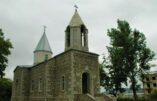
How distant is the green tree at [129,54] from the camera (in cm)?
2270

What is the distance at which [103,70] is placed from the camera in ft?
96.1

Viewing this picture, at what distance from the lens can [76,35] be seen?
17297 millimetres

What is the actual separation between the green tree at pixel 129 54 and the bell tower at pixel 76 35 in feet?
26.1

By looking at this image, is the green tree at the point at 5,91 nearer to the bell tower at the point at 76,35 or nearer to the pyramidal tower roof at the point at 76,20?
the bell tower at the point at 76,35

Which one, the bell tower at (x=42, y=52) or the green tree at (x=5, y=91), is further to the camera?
the green tree at (x=5, y=91)

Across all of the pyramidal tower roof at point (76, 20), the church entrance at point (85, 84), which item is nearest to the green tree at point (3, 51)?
the pyramidal tower roof at point (76, 20)

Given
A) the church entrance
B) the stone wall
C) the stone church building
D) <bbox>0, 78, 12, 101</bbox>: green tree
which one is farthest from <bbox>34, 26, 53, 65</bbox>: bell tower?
the church entrance

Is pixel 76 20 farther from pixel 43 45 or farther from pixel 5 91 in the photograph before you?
pixel 5 91

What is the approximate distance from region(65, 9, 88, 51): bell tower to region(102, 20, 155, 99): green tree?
7941mm

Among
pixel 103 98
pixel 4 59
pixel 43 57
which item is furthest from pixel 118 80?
pixel 4 59

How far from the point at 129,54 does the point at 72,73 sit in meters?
12.3

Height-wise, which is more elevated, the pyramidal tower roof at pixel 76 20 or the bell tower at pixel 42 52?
the pyramidal tower roof at pixel 76 20

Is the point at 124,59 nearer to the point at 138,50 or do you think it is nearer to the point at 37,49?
the point at 138,50

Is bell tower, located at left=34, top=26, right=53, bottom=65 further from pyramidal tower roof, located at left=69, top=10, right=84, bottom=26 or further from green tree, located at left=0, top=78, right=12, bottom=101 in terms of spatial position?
pyramidal tower roof, located at left=69, top=10, right=84, bottom=26
